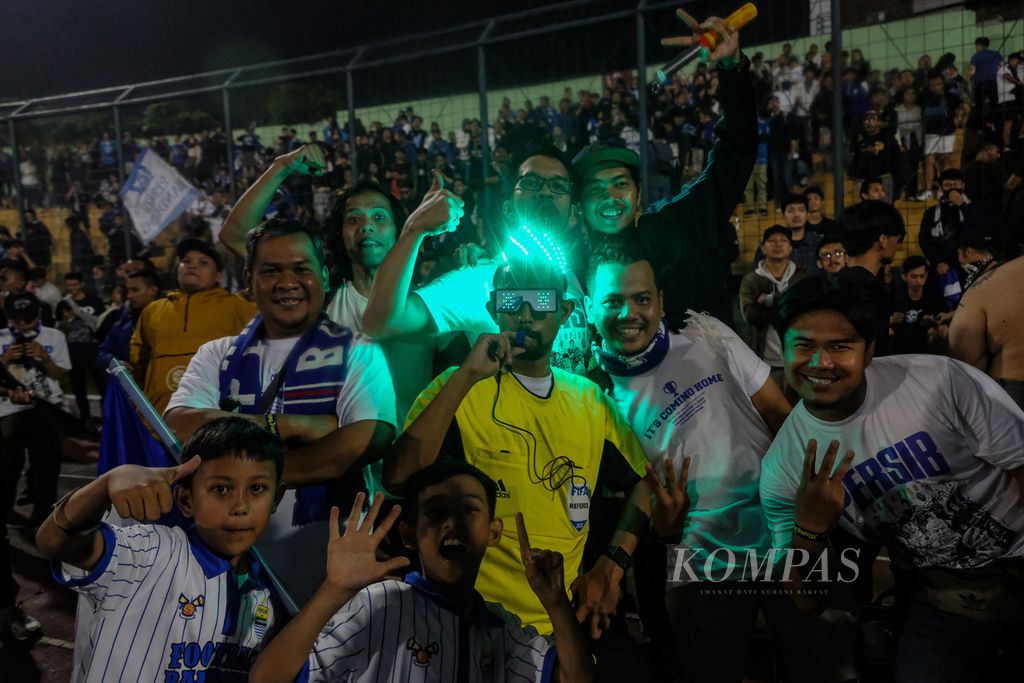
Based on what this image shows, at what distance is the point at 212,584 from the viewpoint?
2207 millimetres

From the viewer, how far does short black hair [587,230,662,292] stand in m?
2.73

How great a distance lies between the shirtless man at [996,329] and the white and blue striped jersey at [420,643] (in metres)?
2.03

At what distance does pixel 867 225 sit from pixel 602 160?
1.68 m

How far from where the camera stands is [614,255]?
274cm

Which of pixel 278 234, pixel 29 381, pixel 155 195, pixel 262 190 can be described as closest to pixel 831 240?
pixel 262 190

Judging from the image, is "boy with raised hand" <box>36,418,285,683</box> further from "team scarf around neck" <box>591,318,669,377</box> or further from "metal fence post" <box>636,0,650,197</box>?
"metal fence post" <box>636,0,650,197</box>

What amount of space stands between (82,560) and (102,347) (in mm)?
4159

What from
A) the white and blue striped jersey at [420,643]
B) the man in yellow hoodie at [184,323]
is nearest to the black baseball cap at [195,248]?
the man in yellow hoodie at [184,323]

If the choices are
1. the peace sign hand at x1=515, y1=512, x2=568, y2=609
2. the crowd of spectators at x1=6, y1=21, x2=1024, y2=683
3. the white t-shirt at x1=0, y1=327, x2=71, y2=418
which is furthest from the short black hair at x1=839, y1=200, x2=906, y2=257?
the white t-shirt at x1=0, y1=327, x2=71, y2=418

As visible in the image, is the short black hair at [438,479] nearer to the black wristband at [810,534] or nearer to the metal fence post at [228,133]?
the black wristband at [810,534]

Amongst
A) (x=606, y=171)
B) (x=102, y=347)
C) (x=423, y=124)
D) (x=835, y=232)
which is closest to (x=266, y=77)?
(x=423, y=124)

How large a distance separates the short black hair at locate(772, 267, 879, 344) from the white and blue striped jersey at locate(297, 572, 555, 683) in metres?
1.23

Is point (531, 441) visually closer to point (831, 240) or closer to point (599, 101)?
point (831, 240)

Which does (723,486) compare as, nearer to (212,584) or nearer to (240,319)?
(212,584)
